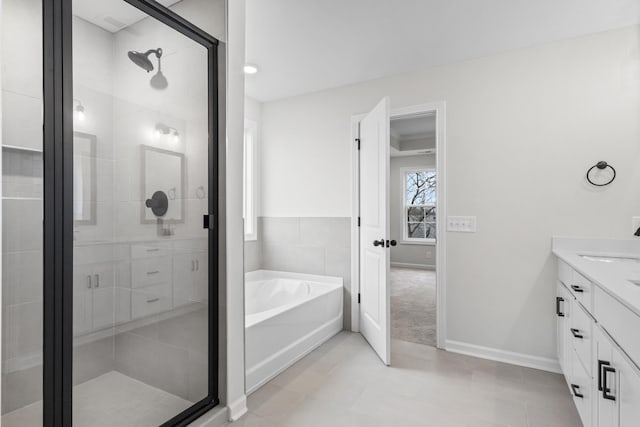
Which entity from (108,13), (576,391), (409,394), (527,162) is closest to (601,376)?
(576,391)

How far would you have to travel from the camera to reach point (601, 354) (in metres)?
1.29

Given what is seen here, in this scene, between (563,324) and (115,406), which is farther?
(563,324)

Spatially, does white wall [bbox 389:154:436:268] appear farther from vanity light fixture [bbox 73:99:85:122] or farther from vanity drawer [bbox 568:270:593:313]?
vanity light fixture [bbox 73:99:85:122]

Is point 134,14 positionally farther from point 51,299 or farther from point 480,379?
point 480,379

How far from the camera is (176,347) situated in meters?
1.67

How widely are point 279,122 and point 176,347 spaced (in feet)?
8.65

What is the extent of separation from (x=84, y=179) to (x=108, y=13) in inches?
27.8

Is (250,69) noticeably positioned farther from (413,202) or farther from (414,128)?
(413,202)

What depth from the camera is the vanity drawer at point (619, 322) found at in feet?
3.18

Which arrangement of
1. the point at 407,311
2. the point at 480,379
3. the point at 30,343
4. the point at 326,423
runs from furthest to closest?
1. the point at 407,311
2. the point at 480,379
3. the point at 326,423
4. the point at 30,343

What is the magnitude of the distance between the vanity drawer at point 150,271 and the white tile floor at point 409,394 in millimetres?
928

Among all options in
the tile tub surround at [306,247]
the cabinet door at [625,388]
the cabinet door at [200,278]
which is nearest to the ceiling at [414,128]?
the tile tub surround at [306,247]

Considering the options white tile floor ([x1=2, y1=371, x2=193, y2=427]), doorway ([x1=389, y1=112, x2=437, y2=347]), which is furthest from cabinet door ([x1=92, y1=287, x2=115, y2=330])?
doorway ([x1=389, y1=112, x2=437, y2=347])

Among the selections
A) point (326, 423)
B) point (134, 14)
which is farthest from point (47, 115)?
point (326, 423)
